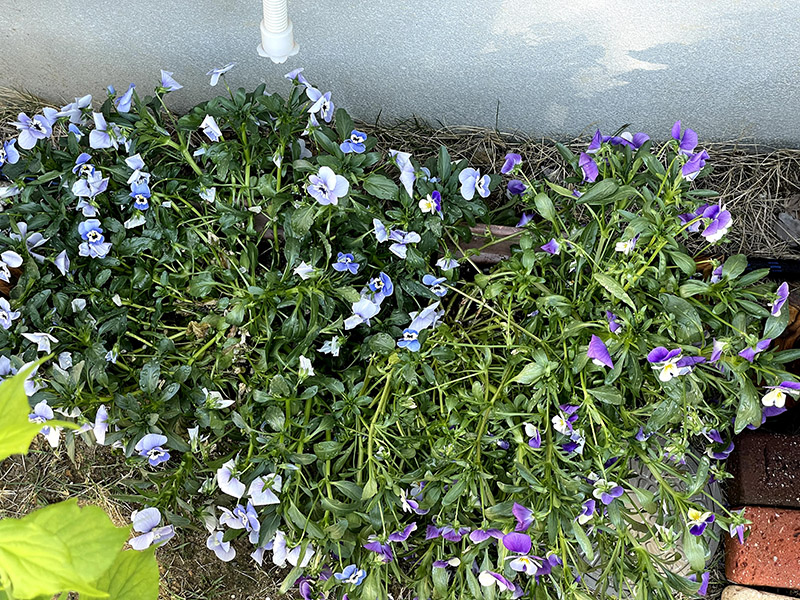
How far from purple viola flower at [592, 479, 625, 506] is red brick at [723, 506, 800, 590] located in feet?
1.93

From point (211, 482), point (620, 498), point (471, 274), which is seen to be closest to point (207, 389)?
point (211, 482)

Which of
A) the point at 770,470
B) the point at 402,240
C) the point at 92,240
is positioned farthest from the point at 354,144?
the point at 770,470

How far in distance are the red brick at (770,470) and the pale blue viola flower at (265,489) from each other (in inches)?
42.7

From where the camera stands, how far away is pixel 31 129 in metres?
1.35

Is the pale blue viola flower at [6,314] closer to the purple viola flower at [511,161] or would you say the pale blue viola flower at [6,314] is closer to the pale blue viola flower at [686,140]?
the purple viola flower at [511,161]

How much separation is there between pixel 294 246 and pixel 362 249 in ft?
0.47

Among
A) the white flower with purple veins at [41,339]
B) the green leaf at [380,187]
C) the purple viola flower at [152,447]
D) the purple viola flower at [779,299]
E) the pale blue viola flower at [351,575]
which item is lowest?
the pale blue viola flower at [351,575]

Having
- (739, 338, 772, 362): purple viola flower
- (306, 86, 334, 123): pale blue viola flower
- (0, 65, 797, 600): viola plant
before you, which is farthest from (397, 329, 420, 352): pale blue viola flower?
(739, 338, 772, 362): purple viola flower

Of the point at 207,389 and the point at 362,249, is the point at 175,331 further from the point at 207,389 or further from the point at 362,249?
the point at 362,249

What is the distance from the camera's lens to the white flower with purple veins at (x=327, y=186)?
1.22m

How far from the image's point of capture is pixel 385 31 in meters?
1.57

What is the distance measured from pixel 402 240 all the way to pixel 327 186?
0.59 ft

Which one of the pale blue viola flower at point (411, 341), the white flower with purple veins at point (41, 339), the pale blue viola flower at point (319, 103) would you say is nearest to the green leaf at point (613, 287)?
the pale blue viola flower at point (411, 341)

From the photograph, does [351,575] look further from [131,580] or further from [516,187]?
[516,187]
